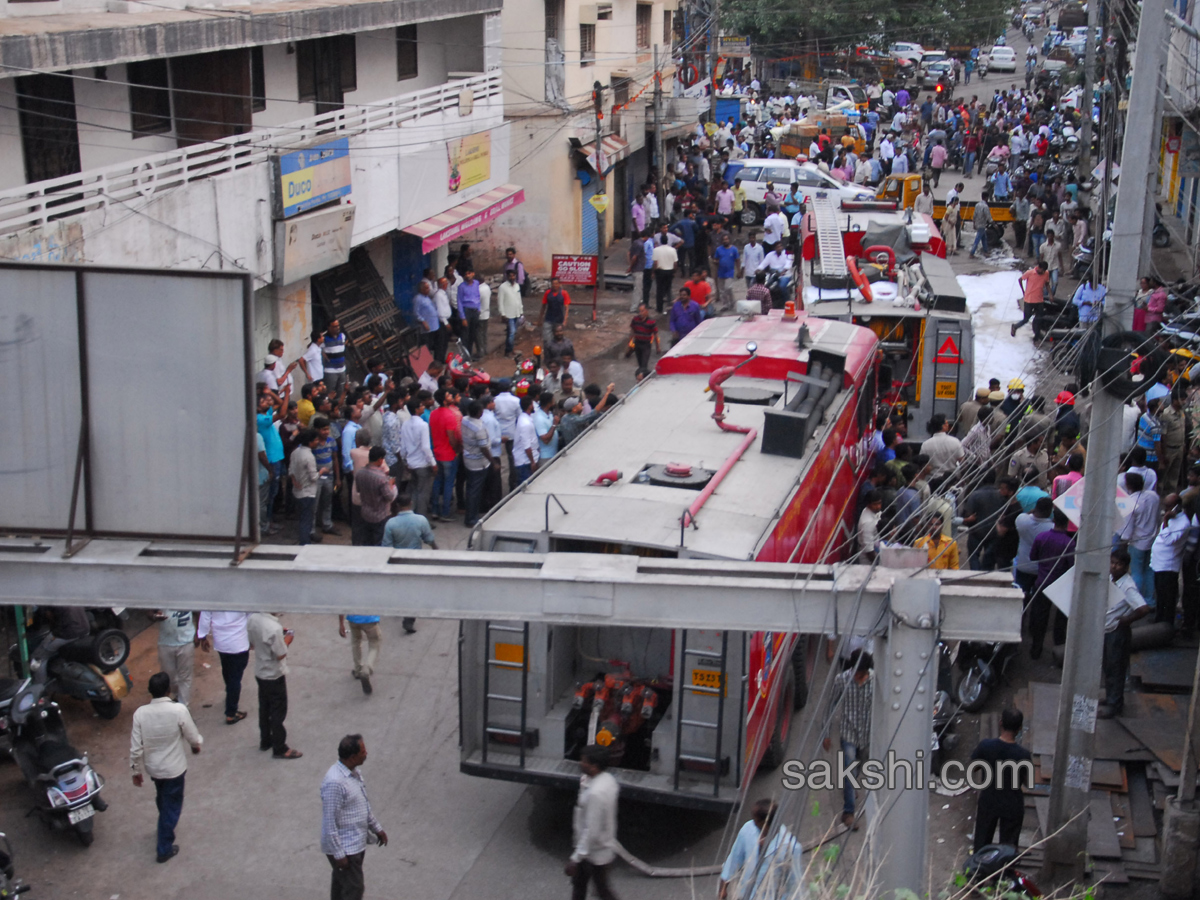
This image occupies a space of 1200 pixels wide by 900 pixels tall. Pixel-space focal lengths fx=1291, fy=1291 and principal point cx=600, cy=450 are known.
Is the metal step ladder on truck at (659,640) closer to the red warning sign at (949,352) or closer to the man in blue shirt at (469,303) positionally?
the red warning sign at (949,352)

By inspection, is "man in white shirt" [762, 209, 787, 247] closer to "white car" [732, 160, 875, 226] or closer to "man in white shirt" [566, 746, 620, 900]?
"white car" [732, 160, 875, 226]

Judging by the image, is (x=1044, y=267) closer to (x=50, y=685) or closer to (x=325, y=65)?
(x=325, y=65)

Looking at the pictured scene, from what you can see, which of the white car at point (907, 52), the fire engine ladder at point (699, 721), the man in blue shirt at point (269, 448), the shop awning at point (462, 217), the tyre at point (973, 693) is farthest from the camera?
the white car at point (907, 52)

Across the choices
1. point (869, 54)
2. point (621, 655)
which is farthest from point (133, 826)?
point (869, 54)

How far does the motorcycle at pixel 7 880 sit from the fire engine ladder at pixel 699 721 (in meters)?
4.18

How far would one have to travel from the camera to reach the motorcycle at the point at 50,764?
894cm

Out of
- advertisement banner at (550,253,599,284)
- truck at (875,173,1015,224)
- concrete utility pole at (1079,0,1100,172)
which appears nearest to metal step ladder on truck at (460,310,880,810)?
advertisement banner at (550,253,599,284)

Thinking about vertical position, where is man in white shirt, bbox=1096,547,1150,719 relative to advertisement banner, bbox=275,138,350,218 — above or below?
below

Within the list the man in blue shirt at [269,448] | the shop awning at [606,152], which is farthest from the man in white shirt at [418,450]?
the shop awning at [606,152]

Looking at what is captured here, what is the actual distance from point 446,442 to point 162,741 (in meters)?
6.42

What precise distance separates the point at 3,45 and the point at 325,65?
936 cm

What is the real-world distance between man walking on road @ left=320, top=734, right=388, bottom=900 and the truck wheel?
13.7 feet

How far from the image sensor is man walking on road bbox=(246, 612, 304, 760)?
387 inches

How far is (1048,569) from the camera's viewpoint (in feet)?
36.6
